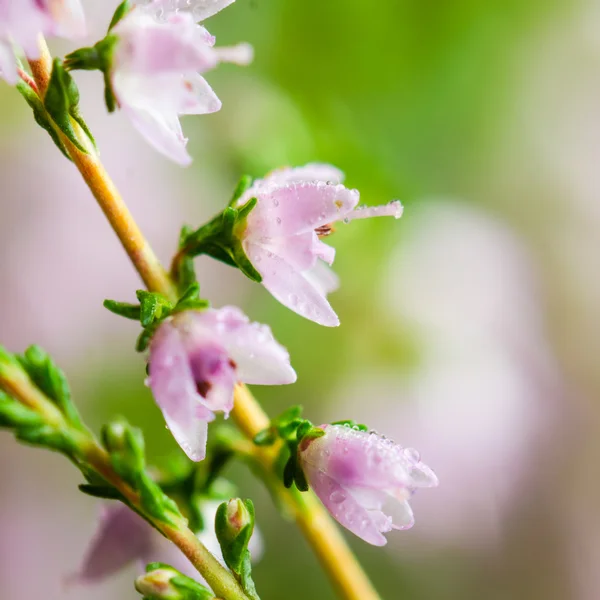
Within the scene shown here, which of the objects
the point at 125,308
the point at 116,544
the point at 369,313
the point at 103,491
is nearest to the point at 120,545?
the point at 116,544

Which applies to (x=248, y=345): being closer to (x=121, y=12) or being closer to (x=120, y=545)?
(x=121, y=12)

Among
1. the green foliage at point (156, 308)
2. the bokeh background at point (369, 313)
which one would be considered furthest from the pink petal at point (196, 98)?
the bokeh background at point (369, 313)

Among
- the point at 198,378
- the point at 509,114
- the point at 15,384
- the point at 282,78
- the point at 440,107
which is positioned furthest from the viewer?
the point at 509,114

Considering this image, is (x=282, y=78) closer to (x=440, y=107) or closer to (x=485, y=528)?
(x=440, y=107)

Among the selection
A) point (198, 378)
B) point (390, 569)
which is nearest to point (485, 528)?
point (390, 569)

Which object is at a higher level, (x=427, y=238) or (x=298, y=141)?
(x=298, y=141)

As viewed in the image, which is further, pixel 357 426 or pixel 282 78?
pixel 282 78

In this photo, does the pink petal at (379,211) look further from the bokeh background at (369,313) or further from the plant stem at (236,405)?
the bokeh background at (369,313)
